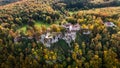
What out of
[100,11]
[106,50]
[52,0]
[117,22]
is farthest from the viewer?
[52,0]

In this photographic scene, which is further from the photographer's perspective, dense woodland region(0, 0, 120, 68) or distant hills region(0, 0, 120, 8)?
distant hills region(0, 0, 120, 8)

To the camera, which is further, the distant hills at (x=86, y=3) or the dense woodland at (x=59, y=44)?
the distant hills at (x=86, y=3)

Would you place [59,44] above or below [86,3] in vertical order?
below

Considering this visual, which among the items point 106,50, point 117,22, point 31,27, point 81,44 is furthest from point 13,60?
point 117,22

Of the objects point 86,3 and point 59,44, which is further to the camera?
point 86,3

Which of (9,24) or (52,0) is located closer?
(9,24)

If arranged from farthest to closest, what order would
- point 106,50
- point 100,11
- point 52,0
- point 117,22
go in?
1. point 52,0
2. point 100,11
3. point 117,22
4. point 106,50

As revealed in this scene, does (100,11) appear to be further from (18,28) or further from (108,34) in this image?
(18,28)

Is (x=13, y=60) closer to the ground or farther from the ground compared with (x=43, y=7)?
closer to the ground
